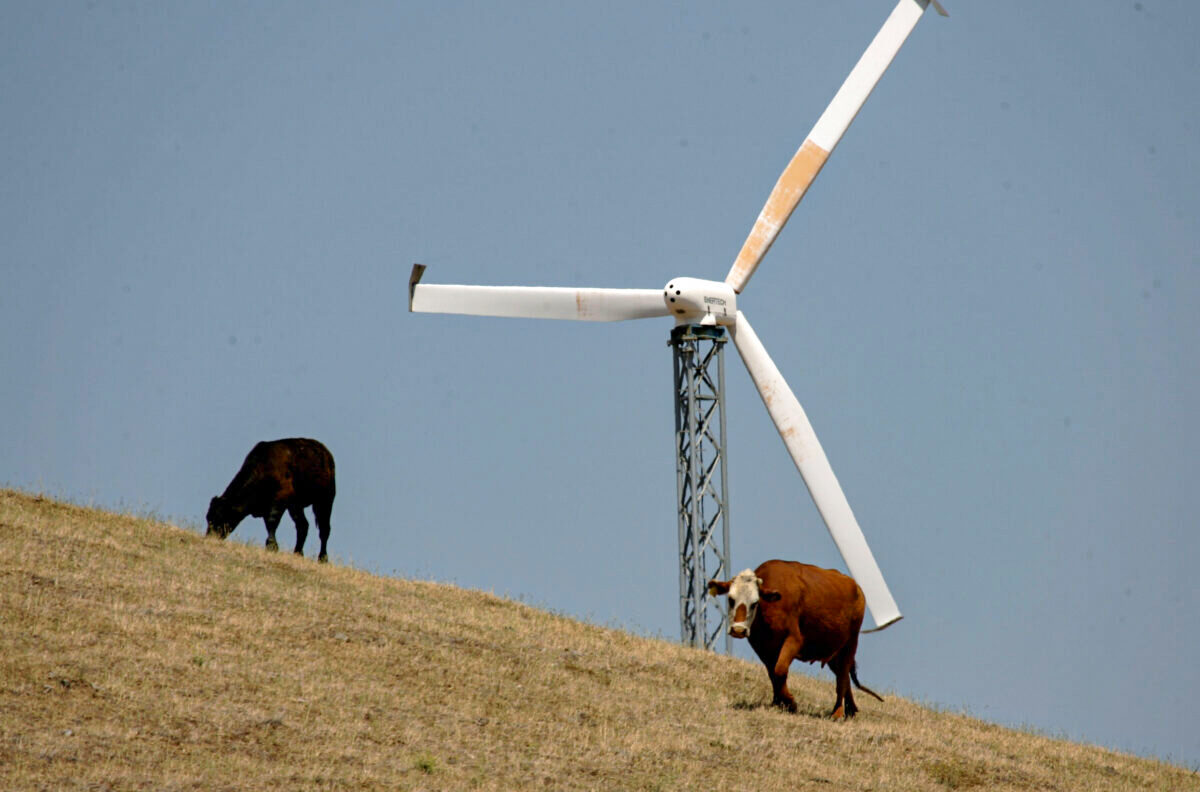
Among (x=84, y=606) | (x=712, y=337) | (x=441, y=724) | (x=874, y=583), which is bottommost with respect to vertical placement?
(x=441, y=724)

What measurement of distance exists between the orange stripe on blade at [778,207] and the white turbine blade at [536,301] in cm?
187

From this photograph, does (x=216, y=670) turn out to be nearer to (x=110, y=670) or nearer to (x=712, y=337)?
(x=110, y=670)

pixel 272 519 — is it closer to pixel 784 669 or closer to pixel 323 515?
pixel 323 515

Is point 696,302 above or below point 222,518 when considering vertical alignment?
above

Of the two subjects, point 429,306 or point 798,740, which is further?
point 429,306

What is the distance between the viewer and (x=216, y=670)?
18.2 metres

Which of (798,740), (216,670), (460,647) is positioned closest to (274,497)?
(460,647)

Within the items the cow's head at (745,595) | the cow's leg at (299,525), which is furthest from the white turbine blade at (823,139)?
the cow's head at (745,595)

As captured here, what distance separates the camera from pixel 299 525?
28.9 metres

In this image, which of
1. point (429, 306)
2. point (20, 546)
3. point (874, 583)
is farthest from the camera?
point (429, 306)

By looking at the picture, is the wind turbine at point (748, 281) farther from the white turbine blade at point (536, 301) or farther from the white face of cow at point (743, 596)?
the white face of cow at point (743, 596)

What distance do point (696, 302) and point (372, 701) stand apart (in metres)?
12.9

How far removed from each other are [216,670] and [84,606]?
276cm

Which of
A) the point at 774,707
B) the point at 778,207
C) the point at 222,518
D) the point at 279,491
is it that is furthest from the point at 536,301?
the point at 774,707
